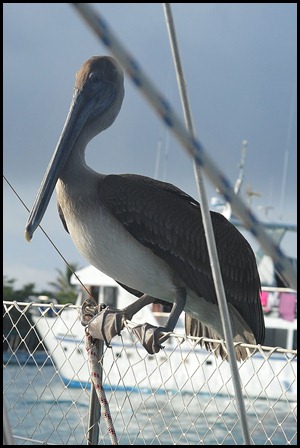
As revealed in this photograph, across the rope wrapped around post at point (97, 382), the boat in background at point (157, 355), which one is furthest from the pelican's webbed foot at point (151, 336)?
the boat in background at point (157, 355)

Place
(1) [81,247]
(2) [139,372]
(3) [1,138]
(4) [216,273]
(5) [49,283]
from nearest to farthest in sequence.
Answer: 1. (4) [216,273]
2. (3) [1,138]
3. (1) [81,247]
4. (2) [139,372]
5. (5) [49,283]

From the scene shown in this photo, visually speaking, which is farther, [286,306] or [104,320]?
[286,306]

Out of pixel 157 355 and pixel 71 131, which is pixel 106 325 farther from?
pixel 157 355

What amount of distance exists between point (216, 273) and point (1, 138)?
92 cm

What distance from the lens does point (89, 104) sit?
9.77 ft

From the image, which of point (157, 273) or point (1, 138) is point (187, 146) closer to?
point (1, 138)

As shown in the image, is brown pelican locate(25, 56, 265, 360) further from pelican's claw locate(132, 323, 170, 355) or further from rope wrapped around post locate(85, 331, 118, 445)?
rope wrapped around post locate(85, 331, 118, 445)

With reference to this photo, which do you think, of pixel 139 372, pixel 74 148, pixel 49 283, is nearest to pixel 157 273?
pixel 74 148

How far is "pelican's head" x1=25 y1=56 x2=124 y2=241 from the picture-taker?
292cm

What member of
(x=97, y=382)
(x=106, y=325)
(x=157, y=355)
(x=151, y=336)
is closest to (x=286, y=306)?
(x=157, y=355)

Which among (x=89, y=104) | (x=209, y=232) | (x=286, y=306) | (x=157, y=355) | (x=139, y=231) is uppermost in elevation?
(x=89, y=104)

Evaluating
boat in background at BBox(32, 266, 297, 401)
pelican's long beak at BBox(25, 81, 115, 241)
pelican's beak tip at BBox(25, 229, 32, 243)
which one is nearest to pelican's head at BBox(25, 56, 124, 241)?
pelican's long beak at BBox(25, 81, 115, 241)

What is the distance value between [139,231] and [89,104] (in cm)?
44

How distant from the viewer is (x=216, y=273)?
Result: 4.53ft
